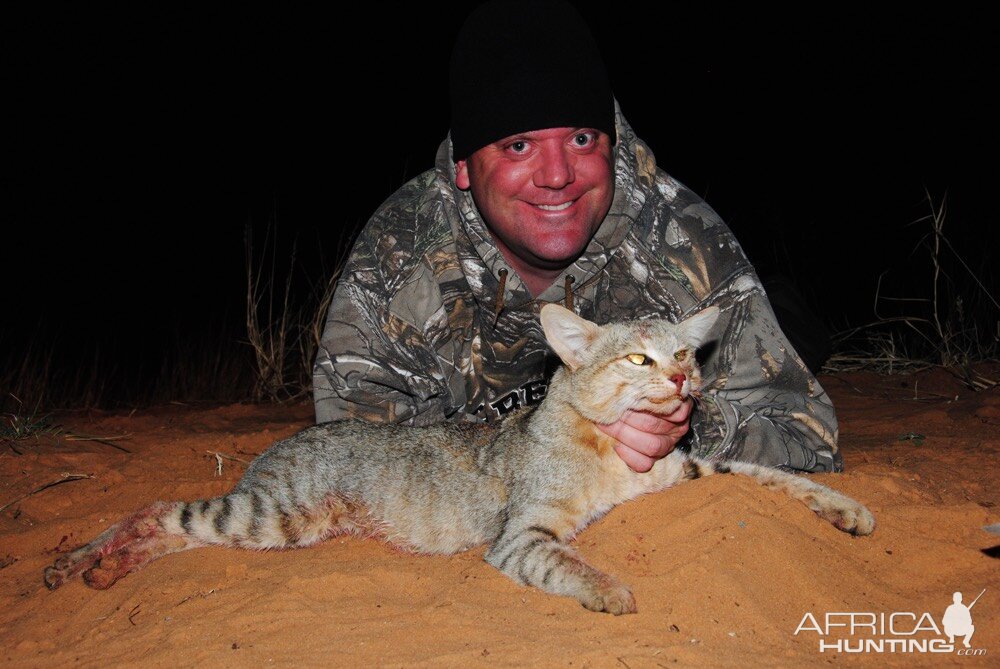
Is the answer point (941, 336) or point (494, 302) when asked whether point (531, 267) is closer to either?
point (494, 302)

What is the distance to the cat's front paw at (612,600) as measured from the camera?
2715 millimetres

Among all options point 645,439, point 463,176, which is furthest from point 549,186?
point 645,439

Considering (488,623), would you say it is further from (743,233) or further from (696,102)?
(696,102)

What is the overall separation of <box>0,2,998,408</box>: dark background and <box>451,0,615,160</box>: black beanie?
5.52 m

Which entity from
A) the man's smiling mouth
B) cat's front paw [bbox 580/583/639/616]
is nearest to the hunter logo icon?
cat's front paw [bbox 580/583/639/616]

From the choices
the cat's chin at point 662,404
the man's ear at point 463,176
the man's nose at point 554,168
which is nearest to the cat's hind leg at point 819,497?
the cat's chin at point 662,404

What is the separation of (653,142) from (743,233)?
6.45 meters

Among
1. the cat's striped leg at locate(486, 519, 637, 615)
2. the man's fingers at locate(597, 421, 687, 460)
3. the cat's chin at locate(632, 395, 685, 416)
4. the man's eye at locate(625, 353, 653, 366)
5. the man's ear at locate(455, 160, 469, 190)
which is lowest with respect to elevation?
the cat's striped leg at locate(486, 519, 637, 615)

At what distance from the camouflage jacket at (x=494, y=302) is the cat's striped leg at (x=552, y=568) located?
1.52 meters

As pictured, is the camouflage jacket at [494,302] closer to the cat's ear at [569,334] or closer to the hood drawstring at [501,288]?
the hood drawstring at [501,288]

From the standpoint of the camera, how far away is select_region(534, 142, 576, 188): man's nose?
419 centimetres

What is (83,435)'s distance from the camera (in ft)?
17.8

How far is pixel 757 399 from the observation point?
13.9 feet

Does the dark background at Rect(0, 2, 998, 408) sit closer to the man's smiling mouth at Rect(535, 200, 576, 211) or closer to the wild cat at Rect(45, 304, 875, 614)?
the wild cat at Rect(45, 304, 875, 614)
